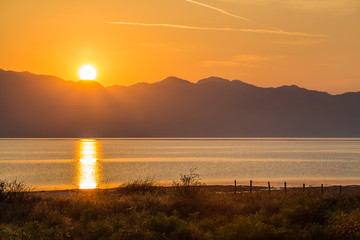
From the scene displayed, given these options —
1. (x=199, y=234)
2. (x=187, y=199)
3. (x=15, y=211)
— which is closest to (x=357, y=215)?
(x=199, y=234)

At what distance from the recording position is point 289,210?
981 inches

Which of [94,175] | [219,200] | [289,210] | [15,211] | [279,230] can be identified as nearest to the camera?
[279,230]

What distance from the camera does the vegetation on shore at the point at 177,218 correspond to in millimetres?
20984

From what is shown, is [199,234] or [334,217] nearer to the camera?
[199,234]

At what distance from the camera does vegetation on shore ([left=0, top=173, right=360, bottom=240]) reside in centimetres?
2098

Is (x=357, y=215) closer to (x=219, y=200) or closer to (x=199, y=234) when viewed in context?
(x=199, y=234)

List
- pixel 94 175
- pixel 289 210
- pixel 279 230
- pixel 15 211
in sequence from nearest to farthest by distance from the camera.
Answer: pixel 279 230 < pixel 289 210 < pixel 15 211 < pixel 94 175

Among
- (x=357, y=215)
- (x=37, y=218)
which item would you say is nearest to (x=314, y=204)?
(x=357, y=215)

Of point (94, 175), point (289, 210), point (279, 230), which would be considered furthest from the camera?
point (94, 175)

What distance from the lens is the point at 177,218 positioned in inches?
898

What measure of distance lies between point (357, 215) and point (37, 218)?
16.2 meters

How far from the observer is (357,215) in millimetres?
21766

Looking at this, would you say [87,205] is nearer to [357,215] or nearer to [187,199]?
[187,199]

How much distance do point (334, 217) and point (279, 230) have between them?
3.55 meters
